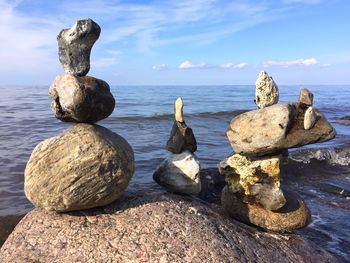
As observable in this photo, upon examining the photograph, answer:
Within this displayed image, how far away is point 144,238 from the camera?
384cm

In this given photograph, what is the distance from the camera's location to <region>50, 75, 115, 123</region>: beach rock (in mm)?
3998

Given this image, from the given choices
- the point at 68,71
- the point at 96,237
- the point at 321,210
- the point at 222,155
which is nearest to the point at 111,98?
the point at 68,71

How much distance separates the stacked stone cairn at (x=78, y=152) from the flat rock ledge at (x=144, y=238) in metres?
0.21

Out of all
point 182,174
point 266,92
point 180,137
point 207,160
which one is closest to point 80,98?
point 180,137

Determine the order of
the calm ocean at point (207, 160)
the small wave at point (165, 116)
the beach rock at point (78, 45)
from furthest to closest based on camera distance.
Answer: the small wave at point (165, 116) → the calm ocean at point (207, 160) → the beach rock at point (78, 45)

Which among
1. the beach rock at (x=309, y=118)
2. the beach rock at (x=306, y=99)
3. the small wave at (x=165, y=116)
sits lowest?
the small wave at (x=165, y=116)

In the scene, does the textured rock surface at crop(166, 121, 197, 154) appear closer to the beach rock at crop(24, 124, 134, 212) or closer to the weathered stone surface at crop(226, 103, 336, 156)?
the weathered stone surface at crop(226, 103, 336, 156)

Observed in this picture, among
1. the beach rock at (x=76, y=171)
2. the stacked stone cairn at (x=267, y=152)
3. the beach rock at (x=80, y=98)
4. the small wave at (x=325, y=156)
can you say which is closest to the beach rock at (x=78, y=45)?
the beach rock at (x=80, y=98)

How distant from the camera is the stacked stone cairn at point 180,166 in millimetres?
4938

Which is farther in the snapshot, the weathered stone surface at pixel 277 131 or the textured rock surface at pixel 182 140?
the textured rock surface at pixel 182 140

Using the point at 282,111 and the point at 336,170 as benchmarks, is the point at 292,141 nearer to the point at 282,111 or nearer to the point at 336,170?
the point at 282,111

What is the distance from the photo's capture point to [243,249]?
4.05m

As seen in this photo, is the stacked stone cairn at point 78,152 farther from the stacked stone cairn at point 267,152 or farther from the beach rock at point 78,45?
the stacked stone cairn at point 267,152

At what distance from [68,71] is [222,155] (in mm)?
7518
